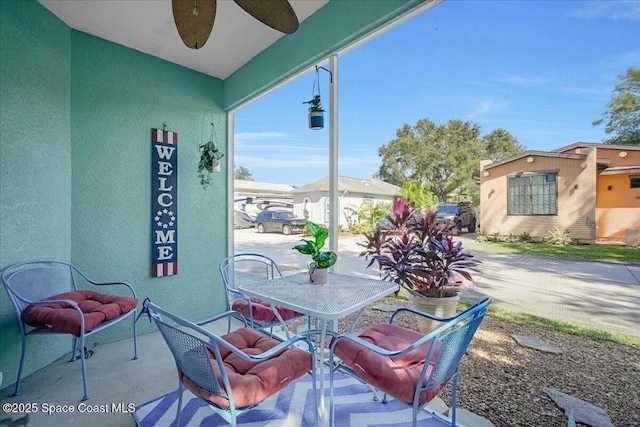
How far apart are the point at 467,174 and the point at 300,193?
1743mm

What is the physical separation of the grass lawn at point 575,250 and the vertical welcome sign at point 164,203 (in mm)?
2941

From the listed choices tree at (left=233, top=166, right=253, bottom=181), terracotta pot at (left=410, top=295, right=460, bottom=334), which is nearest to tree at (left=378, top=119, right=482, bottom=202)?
terracotta pot at (left=410, top=295, right=460, bottom=334)

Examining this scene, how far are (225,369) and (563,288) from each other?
2.00m

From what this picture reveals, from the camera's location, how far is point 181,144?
3361 mm

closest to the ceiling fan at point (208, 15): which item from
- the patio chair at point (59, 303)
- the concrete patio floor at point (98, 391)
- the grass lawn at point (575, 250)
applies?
the grass lawn at point (575, 250)

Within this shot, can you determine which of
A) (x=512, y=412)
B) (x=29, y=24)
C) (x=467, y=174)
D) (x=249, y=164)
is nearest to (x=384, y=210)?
(x=467, y=174)

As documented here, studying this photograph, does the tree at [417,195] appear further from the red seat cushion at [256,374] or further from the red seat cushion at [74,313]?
the red seat cushion at [74,313]

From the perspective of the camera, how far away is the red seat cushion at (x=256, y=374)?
4.37ft

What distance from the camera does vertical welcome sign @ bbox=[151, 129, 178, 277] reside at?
316cm

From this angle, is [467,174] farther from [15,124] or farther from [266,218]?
[15,124]

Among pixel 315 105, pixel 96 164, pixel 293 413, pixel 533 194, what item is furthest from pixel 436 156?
pixel 96 164

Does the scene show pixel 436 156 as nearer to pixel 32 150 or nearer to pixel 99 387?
pixel 99 387

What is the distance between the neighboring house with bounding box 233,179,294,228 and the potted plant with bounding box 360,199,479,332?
1.56 metres

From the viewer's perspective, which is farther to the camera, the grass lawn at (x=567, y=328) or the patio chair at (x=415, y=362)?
the grass lawn at (x=567, y=328)
